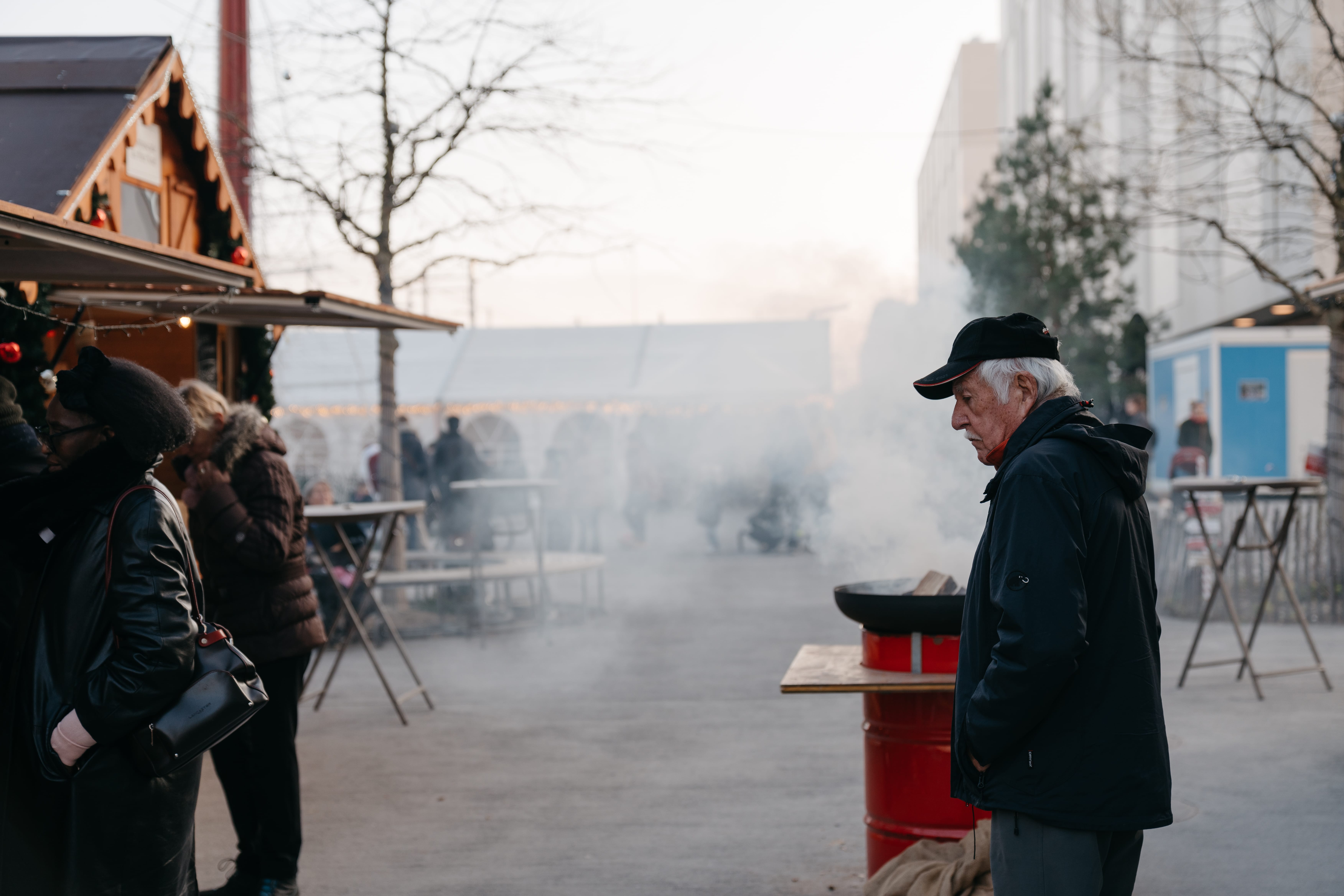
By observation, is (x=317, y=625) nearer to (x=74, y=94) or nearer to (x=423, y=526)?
(x=74, y=94)

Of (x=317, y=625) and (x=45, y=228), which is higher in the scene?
(x=45, y=228)

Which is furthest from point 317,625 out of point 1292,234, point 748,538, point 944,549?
point 1292,234

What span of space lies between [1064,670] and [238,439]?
3436 mm

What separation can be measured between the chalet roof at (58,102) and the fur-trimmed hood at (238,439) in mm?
2669

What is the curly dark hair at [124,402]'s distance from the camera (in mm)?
2865

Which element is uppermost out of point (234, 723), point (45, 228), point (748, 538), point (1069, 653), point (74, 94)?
point (74, 94)

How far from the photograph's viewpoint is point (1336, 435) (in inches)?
440

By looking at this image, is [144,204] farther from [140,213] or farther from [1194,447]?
[1194,447]

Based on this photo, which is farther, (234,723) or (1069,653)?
(234,723)

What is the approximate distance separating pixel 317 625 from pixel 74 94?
15.2ft

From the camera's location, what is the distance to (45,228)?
3.79 meters

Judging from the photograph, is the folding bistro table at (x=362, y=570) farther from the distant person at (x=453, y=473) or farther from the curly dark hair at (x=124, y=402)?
the distant person at (x=453, y=473)

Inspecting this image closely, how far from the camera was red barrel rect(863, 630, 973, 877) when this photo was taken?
4.02 m

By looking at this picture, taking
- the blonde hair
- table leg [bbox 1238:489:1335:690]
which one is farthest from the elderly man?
table leg [bbox 1238:489:1335:690]
